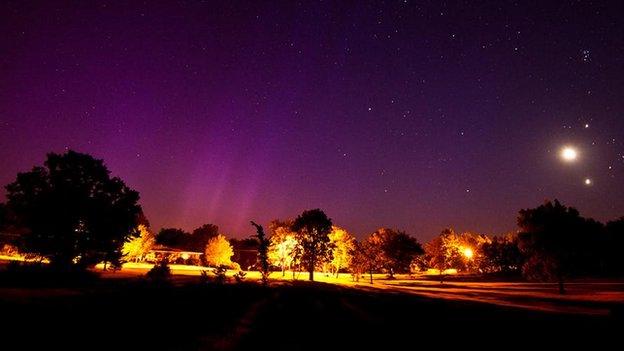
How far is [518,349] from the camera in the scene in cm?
1239

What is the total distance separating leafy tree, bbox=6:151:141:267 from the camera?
3020 centimetres

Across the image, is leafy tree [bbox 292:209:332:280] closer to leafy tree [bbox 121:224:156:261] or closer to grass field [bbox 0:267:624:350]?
leafy tree [bbox 121:224:156:261]

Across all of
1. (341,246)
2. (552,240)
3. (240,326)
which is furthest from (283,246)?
(240,326)

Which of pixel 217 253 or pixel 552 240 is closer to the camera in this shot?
pixel 552 240

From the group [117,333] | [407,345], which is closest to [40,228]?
[117,333]

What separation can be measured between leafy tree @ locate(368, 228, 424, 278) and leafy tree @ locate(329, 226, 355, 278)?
785cm

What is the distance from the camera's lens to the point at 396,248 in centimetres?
9206

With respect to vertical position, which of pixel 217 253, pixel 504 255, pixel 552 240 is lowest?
pixel 504 255

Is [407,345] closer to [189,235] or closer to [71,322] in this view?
[71,322]

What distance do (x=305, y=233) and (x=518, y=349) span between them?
5985cm

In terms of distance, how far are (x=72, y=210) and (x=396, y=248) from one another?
76085mm

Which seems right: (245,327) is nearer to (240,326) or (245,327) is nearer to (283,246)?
(240,326)

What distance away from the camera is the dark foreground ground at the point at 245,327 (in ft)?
36.0

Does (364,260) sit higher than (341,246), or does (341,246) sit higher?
(341,246)
